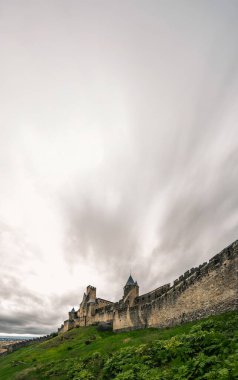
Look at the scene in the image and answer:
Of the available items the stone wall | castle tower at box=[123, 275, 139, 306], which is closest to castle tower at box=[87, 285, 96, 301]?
castle tower at box=[123, 275, 139, 306]

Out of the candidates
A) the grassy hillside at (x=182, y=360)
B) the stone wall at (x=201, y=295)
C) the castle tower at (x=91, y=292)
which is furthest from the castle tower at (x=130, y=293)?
the grassy hillside at (x=182, y=360)

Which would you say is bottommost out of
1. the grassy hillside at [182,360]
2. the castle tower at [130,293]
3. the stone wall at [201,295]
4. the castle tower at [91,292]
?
the grassy hillside at [182,360]

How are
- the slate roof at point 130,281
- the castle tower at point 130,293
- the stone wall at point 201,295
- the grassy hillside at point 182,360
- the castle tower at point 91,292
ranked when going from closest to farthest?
1. the grassy hillside at point 182,360
2. the stone wall at point 201,295
3. the castle tower at point 130,293
4. the slate roof at point 130,281
5. the castle tower at point 91,292

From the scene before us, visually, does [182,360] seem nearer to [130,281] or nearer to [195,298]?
[195,298]

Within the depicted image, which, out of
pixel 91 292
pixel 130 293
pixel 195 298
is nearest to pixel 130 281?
pixel 130 293

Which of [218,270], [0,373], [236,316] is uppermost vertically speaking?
[218,270]

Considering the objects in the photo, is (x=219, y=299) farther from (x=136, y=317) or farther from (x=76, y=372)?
(x=136, y=317)

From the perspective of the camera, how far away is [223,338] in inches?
620

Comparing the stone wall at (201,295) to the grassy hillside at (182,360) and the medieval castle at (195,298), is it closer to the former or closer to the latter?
the medieval castle at (195,298)

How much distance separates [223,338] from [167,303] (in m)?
18.6

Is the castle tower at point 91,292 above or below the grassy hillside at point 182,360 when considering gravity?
above

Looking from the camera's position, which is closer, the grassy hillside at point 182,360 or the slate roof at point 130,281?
the grassy hillside at point 182,360

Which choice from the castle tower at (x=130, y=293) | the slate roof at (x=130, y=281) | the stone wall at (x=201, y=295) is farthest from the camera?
the slate roof at (x=130, y=281)

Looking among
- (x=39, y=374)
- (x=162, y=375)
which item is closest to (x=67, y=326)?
(x=39, y=374)
